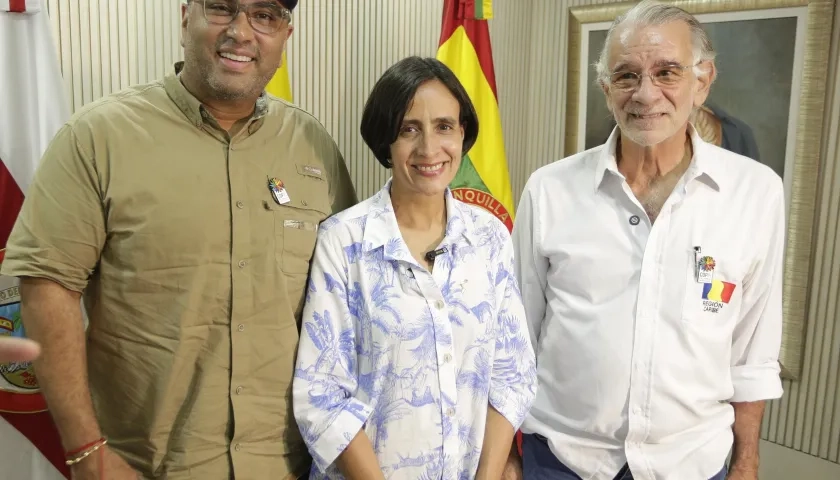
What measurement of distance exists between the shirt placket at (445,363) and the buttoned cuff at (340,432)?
167mm

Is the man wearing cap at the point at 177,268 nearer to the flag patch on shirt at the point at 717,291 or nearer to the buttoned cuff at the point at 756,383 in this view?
the flag patch on shirt at the point at 717,291

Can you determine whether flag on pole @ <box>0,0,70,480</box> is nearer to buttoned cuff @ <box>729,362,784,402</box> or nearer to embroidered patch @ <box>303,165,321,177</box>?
embroidered patch @ <box>303,165,321,177</box>

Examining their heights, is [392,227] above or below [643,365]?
above

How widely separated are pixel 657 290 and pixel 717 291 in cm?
15

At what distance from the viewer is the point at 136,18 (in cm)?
214

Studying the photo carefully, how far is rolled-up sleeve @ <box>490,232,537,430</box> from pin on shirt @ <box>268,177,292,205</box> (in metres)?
0.53

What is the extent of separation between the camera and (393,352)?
142 cm

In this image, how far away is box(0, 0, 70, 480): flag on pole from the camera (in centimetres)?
176

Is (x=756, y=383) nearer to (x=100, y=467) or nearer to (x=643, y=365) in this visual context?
(x=643, y=365)

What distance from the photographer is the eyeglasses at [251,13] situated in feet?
4.69

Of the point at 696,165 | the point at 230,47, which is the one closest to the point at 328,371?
the point at 230,47


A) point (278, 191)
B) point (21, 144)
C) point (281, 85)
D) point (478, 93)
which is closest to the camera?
point (278, 191)

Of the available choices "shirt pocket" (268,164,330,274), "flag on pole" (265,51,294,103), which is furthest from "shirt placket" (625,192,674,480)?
"flag on pole" (265,51,294,103)

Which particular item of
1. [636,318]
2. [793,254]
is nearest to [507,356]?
[636,318]
